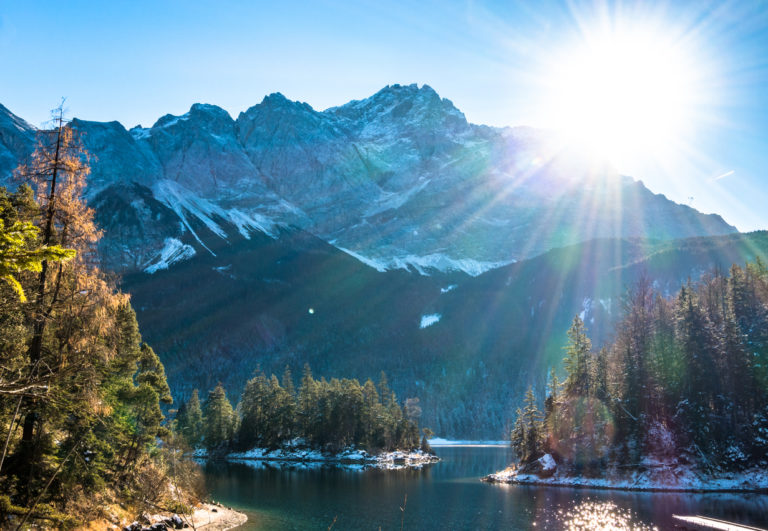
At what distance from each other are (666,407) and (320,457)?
226 ft

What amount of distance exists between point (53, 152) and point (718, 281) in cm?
9616

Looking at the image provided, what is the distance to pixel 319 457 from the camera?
108 metres

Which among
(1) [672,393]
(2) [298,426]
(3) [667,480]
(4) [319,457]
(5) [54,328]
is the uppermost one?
(1) [672,393]

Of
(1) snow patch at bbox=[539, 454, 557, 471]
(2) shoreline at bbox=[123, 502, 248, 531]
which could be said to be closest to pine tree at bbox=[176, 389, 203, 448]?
(2) shoreline at bbox=[123, 502, 248, 531]

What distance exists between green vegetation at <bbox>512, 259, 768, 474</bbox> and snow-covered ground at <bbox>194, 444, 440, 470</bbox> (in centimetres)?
3451

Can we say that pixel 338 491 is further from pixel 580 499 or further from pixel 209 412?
pixel 209 412

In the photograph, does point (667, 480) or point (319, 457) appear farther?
point (319, 457)

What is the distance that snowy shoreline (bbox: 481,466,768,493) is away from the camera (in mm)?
57031

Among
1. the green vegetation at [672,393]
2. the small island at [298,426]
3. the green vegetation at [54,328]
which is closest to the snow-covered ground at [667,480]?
the green vegetation at [672,393]

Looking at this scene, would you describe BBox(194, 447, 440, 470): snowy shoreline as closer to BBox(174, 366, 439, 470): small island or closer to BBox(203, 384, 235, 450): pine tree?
BBox(174, 366, 439, 470): small island

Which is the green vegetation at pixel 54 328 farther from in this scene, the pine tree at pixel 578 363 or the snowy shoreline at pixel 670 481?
the pine tree at pixel 578 363

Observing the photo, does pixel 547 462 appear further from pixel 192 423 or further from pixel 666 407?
pixel 192 423

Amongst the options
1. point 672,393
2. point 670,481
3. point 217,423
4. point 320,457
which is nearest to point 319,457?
point 320,457

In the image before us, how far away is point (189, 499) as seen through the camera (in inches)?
1681
